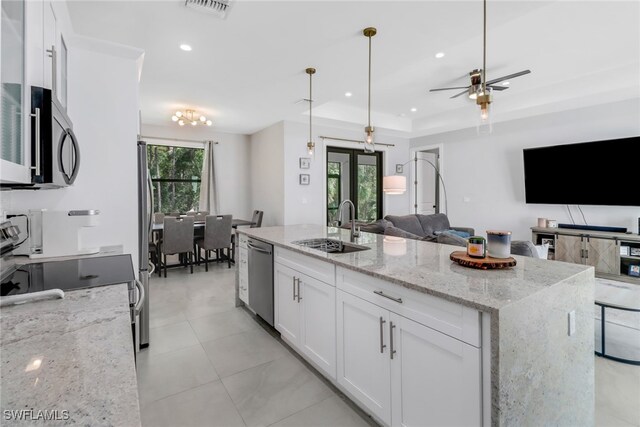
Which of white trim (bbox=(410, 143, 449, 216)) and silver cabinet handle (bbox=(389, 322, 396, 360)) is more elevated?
white trim (bbox=(410, 143, 449, 216))

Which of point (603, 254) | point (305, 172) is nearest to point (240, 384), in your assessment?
point (305, 172)

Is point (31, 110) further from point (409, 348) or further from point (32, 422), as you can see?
point (409, 348)

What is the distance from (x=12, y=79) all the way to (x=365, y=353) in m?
1.93

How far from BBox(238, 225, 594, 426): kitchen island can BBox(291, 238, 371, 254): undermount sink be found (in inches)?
16.4

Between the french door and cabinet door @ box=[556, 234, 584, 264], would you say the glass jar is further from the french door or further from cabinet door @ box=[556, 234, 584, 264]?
the french door

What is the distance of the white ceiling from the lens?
2.49m

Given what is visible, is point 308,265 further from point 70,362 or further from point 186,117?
point 186,117

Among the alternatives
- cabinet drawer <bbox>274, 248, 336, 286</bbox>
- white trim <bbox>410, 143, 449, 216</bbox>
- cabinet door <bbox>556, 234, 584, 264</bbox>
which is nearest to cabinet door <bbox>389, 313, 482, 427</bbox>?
cabinet drawer <bbox>274, 248, 336, 286</bbox>

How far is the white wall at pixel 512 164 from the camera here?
4699 mm

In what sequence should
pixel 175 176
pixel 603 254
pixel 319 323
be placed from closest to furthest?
pixel 319 323 < pixel 603 254 < pixel 175 176

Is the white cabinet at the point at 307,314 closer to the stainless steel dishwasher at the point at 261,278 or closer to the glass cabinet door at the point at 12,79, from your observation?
the stainless steel dishwasher at the point at 261,278

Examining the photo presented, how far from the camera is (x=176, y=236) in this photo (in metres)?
4.85

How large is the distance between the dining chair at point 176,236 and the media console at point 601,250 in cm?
575

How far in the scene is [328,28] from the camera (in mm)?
2717
